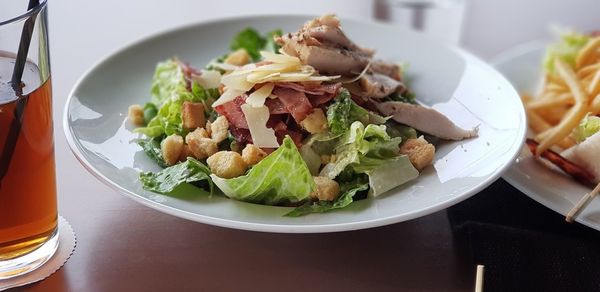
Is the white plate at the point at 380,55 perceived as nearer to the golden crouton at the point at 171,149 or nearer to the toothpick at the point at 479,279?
the golden crouton at the point at 171,149

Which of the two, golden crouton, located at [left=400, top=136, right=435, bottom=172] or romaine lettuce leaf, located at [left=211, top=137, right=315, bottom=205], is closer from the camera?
romaine lettuce leaf, located at [left=211, top=137, right=315, bottom=205]

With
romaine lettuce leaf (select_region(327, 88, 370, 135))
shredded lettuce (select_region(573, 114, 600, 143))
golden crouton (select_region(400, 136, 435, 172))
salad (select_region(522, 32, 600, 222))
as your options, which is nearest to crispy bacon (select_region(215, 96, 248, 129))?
romaine lettuce leaf (select_region(327, 88, 370, 135))

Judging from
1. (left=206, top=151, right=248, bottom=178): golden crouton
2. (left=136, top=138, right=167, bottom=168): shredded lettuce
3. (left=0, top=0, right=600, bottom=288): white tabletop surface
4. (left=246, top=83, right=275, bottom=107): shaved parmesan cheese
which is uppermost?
(left=246, top=83, right=275, bottom=107): shaved parmesan cheese

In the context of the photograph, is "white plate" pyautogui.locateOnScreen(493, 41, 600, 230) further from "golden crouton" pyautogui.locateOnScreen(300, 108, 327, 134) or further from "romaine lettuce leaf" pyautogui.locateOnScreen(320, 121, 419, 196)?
"golden crouton" pyautogui.locateOnScreen(300, 108, 327, 134)

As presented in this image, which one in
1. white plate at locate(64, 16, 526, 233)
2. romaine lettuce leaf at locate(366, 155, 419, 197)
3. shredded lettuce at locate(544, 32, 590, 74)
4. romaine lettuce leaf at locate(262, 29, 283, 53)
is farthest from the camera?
shredded lettuce at locate(544, 32, 590, 74)

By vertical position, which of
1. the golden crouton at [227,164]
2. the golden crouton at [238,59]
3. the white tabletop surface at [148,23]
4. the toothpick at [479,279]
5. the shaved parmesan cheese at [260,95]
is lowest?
the white tabletop surface at [148,23]

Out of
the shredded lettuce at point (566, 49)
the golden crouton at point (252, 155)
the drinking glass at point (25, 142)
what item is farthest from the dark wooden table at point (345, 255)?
the shredded lettuce at point (566, 49)

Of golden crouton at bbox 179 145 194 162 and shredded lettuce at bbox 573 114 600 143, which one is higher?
golden crouton at bbox 179 145 194 162

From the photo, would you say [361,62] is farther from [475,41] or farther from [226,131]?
[475,41]

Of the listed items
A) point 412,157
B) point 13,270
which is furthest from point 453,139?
point 13,270
